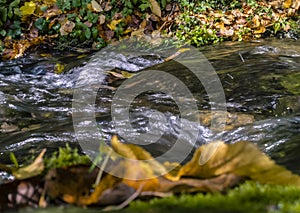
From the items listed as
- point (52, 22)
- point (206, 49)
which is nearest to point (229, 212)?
point (206, 49)

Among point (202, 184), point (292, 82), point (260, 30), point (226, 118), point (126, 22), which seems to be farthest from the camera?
point (126, 22)

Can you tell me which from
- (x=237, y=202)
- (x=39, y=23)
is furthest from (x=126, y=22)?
(x=237, y=202)

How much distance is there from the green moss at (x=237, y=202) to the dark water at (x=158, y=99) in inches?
31.4

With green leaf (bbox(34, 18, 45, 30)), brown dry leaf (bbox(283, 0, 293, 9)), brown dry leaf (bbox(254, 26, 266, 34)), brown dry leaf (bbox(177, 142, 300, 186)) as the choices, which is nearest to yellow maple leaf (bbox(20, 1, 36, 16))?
green leaf (bbox(34, 18, 45, 30))

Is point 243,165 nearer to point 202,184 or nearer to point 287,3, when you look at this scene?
point 202,184

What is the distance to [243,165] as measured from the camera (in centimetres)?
99

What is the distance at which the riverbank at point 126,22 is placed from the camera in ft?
24.7

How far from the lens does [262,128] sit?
3043mm

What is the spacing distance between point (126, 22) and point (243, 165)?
24.3ft

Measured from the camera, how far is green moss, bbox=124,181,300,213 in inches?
32.0

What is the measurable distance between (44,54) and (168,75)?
3.02 meters

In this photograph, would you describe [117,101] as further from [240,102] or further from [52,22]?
[52,22]

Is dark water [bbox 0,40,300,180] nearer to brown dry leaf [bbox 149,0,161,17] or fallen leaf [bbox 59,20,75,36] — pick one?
fallen leaf [bbox 59,20,75,36]

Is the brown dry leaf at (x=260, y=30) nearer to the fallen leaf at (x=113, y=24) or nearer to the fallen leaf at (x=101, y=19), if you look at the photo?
the fallen leaf at (x=113, y=24)
